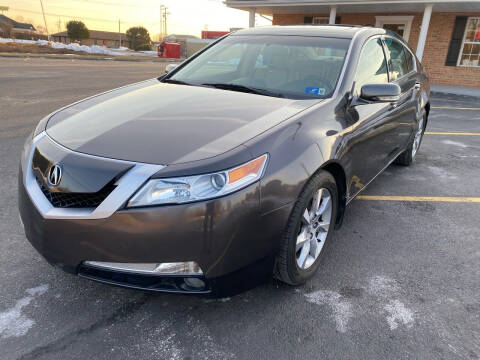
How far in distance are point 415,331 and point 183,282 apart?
135 cm

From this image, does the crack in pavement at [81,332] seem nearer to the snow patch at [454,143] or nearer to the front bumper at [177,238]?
the front bumper at [177,238]

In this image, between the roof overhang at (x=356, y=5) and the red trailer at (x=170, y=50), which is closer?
the roof overhang at (x=356, y=5)

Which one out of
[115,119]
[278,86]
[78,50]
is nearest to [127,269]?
[115,119]

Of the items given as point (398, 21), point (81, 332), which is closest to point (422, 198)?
point (81, 332)

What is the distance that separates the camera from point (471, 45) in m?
14.2

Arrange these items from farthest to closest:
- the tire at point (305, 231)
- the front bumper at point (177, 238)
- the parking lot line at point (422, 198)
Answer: the parking lot line at point (422, 198), the tire at point (305, 231), the front bumper at point (177, 238)

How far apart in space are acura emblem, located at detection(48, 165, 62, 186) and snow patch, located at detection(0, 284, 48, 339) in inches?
31.9

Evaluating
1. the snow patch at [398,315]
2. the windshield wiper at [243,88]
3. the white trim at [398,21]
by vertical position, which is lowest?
the snow patch at [398,315]

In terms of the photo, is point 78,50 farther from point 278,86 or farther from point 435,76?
point 278,86

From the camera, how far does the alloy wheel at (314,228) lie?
2402 mm

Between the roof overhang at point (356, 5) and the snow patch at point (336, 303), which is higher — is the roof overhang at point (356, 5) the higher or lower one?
the higher one

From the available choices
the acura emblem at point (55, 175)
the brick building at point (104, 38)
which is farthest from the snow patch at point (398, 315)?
the brick building at point (104, 38)

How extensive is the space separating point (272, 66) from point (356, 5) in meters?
12.3

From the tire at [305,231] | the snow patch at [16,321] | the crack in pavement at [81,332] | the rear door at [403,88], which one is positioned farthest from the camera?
the rear door at [403,88]
